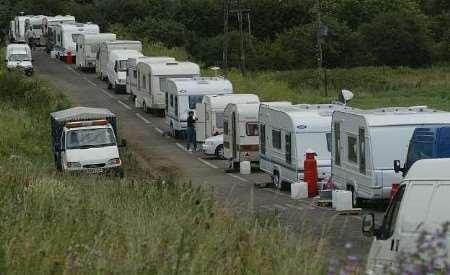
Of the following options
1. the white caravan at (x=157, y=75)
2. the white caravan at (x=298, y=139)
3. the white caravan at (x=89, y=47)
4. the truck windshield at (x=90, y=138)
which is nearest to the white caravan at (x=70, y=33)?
the white caravan at (x=89, y=47)

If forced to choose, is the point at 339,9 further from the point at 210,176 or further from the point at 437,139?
the point at 437,139

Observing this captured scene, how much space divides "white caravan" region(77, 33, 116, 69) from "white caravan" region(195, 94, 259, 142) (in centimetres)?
2841

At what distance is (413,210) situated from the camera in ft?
35.0

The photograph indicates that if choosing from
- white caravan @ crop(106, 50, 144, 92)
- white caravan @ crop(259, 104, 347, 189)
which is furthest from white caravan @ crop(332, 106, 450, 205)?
white caravan @ crop(106, 50, 144, 92)

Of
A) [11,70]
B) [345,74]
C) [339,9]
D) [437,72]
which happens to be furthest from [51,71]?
[339,9]

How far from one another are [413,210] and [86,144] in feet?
80.5

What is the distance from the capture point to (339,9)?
363 ft

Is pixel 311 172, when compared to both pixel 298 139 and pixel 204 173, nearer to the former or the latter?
pixel 298 139

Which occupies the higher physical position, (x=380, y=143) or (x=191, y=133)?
(x=380, y=143)

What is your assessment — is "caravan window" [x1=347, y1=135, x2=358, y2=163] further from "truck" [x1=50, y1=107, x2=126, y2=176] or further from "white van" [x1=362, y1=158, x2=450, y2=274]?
"white van" [x1=362, y1=158, x2=450, y2=274]

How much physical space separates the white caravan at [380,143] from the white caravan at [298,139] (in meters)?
3.51

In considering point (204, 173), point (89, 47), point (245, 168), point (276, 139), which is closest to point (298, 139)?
point (276, 139)

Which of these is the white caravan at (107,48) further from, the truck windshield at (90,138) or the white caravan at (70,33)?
the truck windshield at (90,138)

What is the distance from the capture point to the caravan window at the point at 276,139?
30303 millimetres
